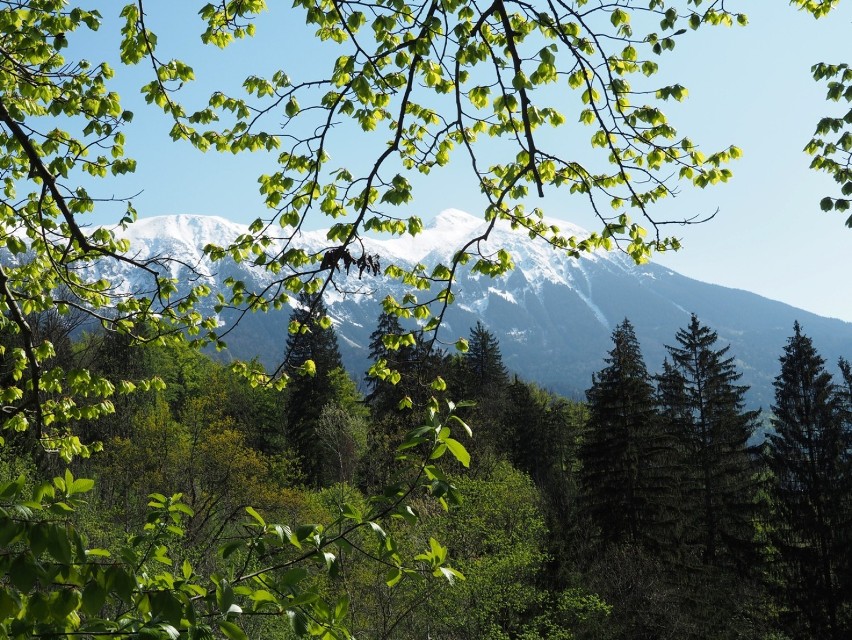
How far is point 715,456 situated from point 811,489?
5.52 metres

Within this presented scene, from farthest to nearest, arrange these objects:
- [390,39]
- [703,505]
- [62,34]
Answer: [703,505], [62,34], [390,39]

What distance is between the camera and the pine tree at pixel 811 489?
23578mm

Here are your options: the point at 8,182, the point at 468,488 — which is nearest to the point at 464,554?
the point at 468,488

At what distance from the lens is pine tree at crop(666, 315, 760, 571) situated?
28.9m

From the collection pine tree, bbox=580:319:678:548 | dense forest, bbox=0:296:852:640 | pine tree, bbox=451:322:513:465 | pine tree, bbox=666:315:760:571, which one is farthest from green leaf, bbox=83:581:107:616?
pine tree, bbox=666:315:760:571

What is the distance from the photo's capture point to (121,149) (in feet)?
19.2

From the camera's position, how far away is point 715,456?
31188 mm

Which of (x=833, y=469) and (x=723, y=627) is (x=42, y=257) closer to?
(x=723, y=627)

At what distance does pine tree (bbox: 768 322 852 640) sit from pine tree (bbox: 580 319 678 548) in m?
4.37

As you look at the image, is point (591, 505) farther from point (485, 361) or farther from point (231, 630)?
point (231, 630)

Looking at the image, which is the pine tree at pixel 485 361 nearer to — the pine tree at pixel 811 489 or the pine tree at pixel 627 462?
the pine tree at pixel 627 462

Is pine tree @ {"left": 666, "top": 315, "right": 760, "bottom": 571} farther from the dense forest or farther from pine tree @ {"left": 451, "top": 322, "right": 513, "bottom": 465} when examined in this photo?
pine tree @ {"left": 451, "top": 322, "right": 513, "bottom": 465}

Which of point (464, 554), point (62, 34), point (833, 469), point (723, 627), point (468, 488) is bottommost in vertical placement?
point (723, 627)

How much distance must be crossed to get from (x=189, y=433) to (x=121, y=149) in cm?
2357
